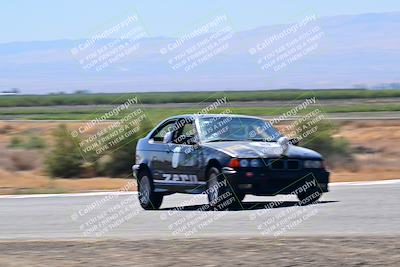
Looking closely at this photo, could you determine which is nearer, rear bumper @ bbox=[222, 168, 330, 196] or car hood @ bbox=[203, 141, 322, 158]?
rear bumper @ bbox=[222, 168, 330, 196]

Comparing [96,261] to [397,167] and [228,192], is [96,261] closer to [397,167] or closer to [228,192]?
[228,192]

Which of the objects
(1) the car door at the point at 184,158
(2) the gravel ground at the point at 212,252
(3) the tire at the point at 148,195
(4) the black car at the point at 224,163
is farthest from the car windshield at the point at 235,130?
(2) the gravel ground at the point at 212,252

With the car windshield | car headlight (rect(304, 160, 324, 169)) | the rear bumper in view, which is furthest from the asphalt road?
the car windshield

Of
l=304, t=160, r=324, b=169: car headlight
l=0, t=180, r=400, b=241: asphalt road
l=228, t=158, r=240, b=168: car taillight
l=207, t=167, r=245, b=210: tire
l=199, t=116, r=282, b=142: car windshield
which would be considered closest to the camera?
l=0, t=180, r=400, b=241: asphalt road

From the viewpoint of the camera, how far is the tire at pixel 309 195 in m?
16.8

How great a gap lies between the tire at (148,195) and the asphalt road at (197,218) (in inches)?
7.6

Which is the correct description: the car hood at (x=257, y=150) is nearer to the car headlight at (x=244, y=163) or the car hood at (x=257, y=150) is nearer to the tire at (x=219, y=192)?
the car headlight at (x=244, y=163)

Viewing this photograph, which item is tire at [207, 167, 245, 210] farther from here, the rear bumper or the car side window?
the car side window

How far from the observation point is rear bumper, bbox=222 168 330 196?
1601cm

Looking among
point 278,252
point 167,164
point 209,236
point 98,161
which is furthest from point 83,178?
point 278,252

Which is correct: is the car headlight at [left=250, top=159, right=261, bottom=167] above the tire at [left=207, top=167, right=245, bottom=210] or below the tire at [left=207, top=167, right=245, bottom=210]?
above

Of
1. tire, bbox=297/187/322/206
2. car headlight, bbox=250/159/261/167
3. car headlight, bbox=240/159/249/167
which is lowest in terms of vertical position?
tire, bbox=297/187/322/206

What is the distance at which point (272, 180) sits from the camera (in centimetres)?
1620

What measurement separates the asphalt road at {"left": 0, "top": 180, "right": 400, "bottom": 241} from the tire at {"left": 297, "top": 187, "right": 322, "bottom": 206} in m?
0.16
